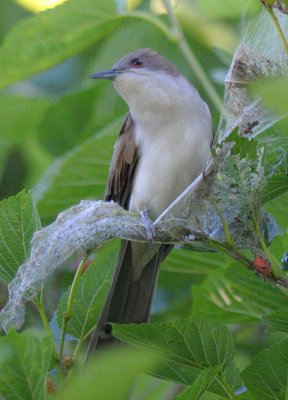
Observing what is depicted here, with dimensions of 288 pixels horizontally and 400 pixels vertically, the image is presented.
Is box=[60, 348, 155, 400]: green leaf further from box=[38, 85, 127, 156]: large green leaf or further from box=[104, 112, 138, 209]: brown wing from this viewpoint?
box=[38, 85, 127, 156]: large green leaf

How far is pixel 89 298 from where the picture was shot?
9.45 ft

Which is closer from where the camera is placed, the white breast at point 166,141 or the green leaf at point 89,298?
the green leaf at point 89,298

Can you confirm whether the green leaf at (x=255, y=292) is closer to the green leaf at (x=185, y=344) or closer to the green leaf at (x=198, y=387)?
the green leaf at (x=185, y=344)

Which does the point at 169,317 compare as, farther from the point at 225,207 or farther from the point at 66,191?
the point at 225,207

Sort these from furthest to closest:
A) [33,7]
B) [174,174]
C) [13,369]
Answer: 1. [33,7]
2. [174,174]
3. [13,369]

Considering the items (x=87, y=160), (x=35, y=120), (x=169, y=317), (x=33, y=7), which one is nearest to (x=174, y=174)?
(x=87, y=160)

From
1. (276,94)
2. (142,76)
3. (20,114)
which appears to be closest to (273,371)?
(276,94)

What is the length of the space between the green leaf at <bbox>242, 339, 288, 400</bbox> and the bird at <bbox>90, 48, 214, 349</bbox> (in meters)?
1.35

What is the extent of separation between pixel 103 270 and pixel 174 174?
959mm

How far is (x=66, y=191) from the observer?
3.80m

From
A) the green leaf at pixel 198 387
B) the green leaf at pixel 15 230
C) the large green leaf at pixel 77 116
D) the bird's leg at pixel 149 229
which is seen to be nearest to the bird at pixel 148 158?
the large green leaf at pixel 77 116

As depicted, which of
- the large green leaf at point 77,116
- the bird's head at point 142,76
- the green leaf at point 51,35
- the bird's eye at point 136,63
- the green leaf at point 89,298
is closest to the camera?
the green leaf at point 89,298

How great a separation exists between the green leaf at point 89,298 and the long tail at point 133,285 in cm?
61

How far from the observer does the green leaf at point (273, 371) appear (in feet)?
7.65
